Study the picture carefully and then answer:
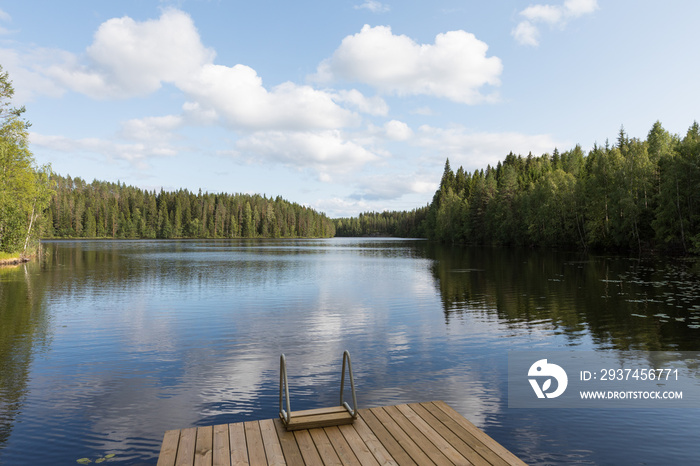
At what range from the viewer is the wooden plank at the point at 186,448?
6.70 metres

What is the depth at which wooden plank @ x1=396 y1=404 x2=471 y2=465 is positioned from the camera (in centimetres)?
679

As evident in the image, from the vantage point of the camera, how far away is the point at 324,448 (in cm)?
714

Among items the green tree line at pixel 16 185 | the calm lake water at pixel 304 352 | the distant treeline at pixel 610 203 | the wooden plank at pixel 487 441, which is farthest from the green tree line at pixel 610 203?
the green tree line at pixel 16 185

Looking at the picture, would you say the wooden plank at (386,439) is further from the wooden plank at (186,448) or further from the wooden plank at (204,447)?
the wooden plank at (186,448)

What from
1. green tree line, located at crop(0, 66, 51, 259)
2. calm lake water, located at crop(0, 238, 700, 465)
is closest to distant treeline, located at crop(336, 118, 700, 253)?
calm lake water, located at crop(0, 238, 700, 465)

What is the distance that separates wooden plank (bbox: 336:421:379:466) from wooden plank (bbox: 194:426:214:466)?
227 centimetres

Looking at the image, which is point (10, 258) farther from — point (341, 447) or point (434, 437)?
point (434, 437)

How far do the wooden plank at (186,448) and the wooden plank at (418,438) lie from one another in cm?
371

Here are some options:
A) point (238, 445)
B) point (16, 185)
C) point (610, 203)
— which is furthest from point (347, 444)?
point (610, 203)

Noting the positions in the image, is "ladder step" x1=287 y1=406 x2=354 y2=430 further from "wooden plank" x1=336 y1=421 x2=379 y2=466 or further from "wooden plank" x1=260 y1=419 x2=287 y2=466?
"wooden plank" x1=260 y1=419 x2=287 y2=466

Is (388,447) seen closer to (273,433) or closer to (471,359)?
(273,433)

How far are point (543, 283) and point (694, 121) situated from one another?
6520 centimetres

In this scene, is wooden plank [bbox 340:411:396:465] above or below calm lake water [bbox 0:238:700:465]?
above

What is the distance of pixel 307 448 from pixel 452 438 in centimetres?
256
